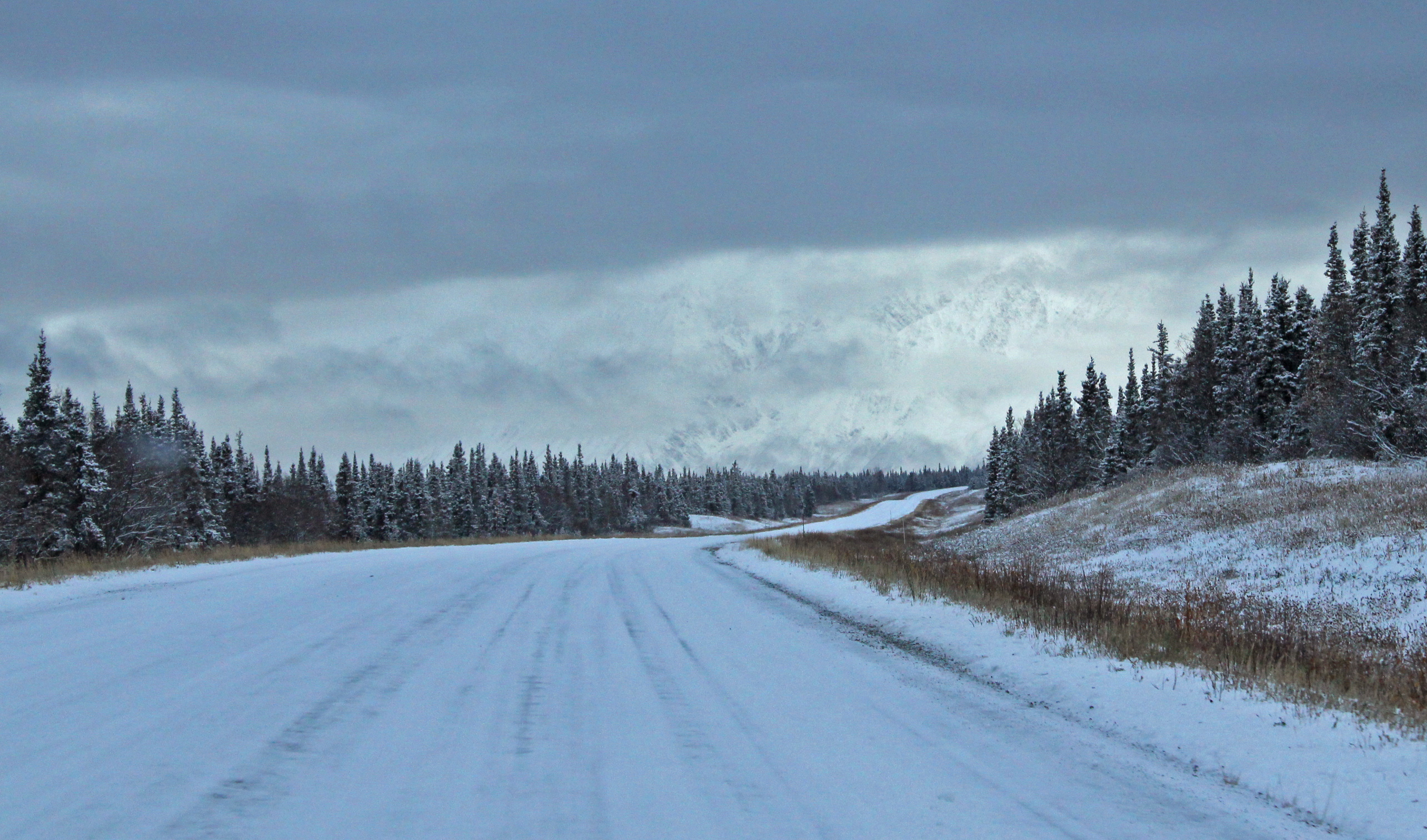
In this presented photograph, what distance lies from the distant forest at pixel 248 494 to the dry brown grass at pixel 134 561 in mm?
4971

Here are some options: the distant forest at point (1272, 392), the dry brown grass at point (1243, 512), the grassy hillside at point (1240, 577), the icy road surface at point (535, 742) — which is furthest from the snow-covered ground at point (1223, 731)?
the distant forest at point (1272, 392)

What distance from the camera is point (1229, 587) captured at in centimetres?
1944

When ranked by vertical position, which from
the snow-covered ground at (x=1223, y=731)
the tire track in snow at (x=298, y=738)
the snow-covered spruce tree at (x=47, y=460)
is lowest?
the snow-covered ground at (x=1223, y=731)

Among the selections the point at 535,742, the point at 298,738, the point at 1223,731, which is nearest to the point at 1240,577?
the point at 1223,731

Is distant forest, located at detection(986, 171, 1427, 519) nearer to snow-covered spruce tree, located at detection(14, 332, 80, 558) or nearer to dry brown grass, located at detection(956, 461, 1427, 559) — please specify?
dry brown grass, located at detection(956, 461, 1427, 559)

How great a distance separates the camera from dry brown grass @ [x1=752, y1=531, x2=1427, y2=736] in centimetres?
807

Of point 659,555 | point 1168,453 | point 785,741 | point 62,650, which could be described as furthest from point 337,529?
point 785,741

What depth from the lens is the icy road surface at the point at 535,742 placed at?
4.89 meters

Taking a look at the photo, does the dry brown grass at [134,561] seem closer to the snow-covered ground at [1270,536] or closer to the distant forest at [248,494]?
the distant forest at [248,494]

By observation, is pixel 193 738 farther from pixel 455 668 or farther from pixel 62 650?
pixel 62 650

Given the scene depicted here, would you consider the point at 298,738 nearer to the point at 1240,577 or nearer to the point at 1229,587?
the point at 1229,587

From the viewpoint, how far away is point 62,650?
31.8ft

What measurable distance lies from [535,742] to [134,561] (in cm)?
2326

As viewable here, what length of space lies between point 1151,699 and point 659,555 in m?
31.4
